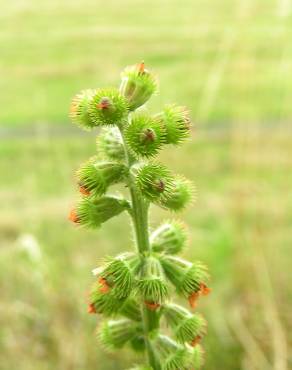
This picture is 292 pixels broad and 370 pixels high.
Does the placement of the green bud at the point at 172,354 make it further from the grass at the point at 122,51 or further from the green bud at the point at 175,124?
the grass at the point at 122,51

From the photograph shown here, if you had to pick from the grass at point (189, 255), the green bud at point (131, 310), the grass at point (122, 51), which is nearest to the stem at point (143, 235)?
the green bud at point (131, 310)

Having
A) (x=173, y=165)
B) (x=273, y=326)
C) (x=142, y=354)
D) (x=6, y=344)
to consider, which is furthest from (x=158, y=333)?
(x=173, y=165)

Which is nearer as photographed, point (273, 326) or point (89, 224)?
point (89, 224)

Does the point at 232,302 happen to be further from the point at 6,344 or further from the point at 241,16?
the point at 241,16

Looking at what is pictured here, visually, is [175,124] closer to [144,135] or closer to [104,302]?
[144,135]

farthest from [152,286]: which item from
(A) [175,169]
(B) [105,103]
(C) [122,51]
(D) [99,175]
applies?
(C) [122,51]

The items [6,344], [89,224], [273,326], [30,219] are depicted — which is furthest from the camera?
[30,219]

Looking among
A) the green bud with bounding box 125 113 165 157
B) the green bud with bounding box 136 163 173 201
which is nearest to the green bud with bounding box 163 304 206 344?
the green bud with bounding box 136 163 173 201
